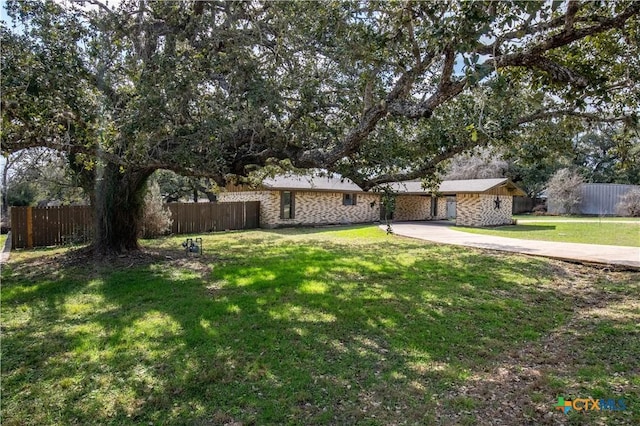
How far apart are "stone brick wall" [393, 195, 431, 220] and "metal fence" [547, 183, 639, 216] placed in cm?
1317

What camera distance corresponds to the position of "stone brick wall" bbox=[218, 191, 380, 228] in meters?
19.9

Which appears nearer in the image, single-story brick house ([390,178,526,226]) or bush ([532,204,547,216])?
single-story brick house ([390,178,526,226])

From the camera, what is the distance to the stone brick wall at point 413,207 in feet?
87.7

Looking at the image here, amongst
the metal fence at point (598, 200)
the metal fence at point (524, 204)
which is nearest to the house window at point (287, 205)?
the metal fence at point (524, 204)

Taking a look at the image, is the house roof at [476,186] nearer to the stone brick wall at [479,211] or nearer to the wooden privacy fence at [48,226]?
the stone brick wall at [479,211]

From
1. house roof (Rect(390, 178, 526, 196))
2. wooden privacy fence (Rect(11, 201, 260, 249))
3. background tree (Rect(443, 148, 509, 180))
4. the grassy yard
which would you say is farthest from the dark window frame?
the grassy yard

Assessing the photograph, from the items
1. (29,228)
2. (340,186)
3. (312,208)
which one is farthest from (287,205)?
(29,228)

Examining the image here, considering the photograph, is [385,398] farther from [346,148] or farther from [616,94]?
[616,94]

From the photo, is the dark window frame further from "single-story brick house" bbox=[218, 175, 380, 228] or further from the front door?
the front door

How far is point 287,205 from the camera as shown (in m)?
20.5

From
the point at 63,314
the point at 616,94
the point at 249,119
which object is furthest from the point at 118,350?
the point at 616,94

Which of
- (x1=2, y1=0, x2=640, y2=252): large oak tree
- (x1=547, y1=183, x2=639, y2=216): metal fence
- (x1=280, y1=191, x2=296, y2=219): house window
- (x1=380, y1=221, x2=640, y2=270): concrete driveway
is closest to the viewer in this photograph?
(x1=2, y1=0, x2=640, y2=252): large oak tree

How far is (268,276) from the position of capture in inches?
315

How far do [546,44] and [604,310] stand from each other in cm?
443
